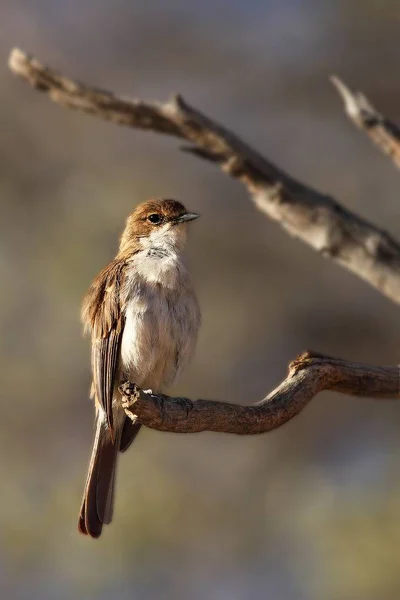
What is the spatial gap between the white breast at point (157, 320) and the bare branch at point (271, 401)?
916 mm

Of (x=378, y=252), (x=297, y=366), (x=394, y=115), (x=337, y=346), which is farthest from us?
(x=337, y=346)

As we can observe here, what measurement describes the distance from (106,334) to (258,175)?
48.4 inches

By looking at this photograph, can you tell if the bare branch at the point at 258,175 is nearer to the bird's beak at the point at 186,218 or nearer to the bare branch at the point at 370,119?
the bare branch at the point at 370,119

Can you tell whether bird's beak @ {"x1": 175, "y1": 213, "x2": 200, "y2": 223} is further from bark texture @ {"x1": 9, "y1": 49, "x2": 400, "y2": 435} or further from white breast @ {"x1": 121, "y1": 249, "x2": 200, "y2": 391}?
bark texture @ {"x1": 9, "y1": 49, "x2": 400, "y2": 435}

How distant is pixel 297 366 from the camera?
579 centimetres

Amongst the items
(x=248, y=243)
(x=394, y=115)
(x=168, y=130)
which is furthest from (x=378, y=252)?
(x=248, y=243)

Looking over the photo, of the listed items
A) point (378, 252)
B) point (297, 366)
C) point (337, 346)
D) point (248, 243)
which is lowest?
point (297, 366)

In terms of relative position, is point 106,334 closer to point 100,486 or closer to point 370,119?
point 100,486

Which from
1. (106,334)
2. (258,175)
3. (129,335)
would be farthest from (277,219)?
(106,334)

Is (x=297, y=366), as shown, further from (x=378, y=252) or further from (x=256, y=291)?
(x=256, y=291)

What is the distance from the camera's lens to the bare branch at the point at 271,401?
5293mm

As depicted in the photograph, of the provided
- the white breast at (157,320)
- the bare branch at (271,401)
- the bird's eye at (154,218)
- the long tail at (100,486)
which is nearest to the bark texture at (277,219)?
the bare branch at (271,401)

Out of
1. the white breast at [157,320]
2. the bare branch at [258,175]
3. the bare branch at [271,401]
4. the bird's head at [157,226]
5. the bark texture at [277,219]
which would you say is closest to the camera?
the bare branch at [271,401]

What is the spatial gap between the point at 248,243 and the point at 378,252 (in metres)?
5.78
